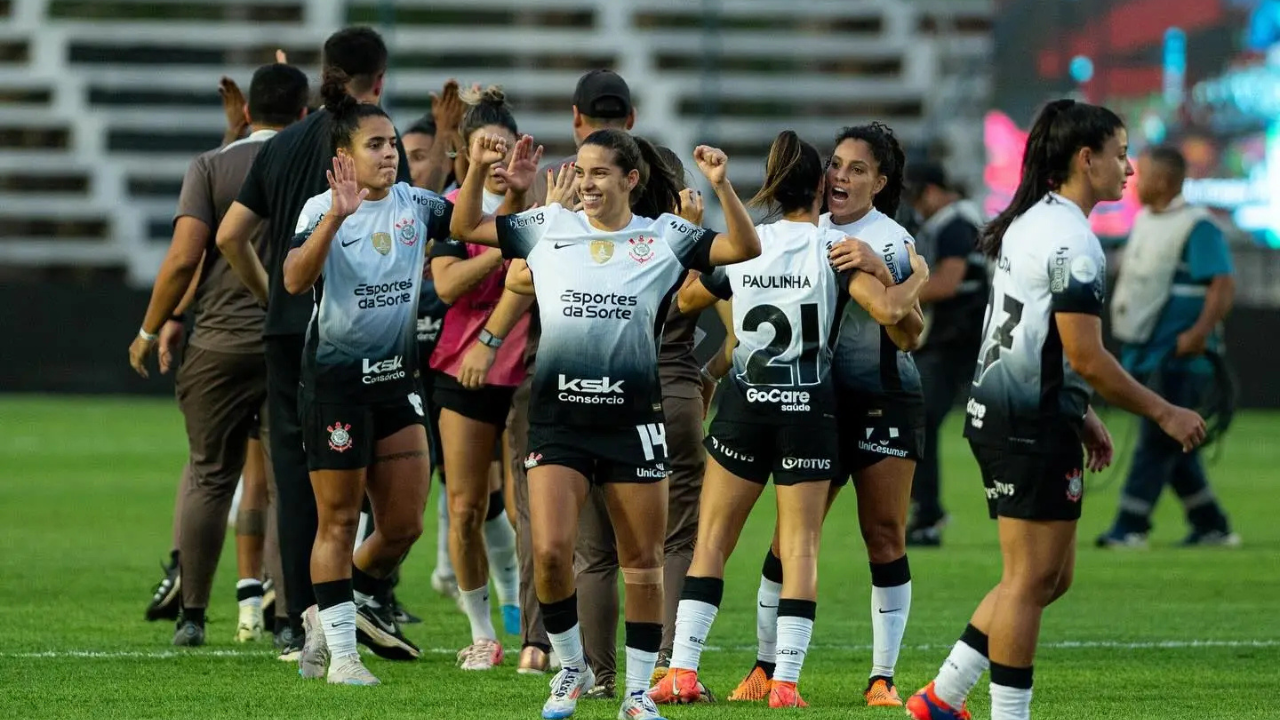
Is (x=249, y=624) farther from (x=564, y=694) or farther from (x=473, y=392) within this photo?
(x=564, y=694)

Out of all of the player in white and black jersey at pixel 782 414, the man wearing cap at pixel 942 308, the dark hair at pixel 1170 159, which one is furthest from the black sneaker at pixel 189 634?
the dark hair at pixel 1170 159

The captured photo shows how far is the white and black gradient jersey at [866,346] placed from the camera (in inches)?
267

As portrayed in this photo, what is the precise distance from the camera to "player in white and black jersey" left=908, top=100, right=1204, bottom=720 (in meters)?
5.58

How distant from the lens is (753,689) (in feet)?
22.4

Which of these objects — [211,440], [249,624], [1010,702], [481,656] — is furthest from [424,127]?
[1010,702]

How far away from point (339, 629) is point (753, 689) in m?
1.39

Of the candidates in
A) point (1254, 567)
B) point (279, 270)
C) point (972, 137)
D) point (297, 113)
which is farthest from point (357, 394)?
point (972, 137)

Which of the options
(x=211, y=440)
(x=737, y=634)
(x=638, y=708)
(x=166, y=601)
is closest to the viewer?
(x=638, y=708)

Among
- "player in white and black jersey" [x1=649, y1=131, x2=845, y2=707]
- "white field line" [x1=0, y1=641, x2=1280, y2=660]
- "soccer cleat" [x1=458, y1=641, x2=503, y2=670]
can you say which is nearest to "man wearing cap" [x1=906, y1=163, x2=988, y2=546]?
"white field line" [x1=0, y1=641, x2=1280, y2=660]

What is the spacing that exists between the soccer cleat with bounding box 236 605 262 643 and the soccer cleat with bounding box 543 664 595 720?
7.59 feet

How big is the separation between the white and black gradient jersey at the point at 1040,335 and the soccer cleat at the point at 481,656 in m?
2.48

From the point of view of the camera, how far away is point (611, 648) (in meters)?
6.84

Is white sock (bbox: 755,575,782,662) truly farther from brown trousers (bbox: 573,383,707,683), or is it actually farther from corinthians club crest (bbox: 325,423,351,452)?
corinthians club crest (bbox: 325,423,351,452)

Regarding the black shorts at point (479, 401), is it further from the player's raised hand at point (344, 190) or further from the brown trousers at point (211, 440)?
the player's raised hand at point (344, 190)
